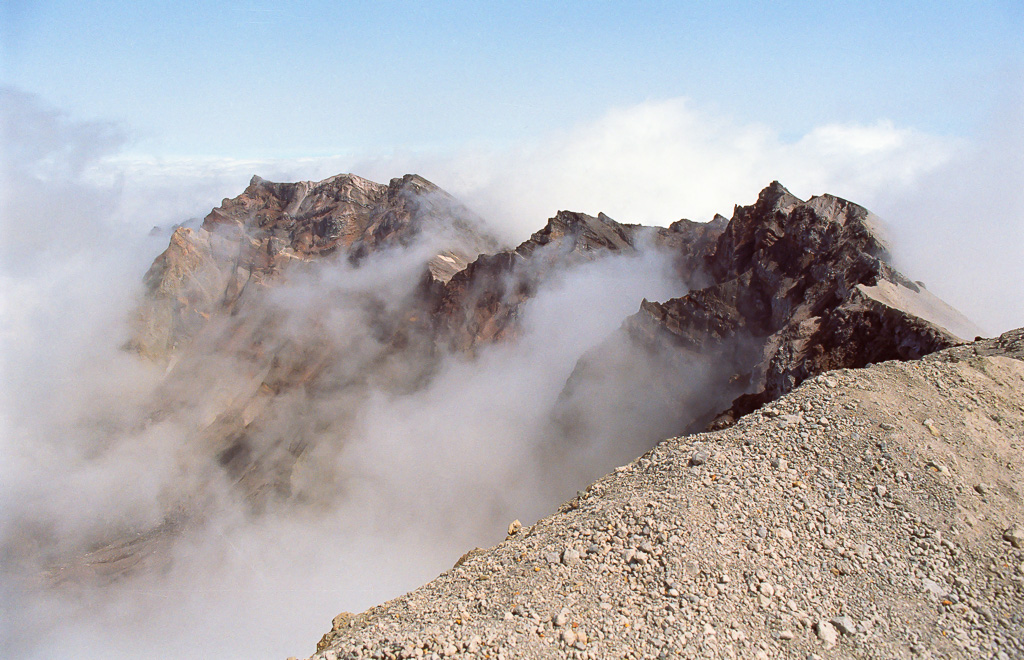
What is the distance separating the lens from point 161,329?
2702 inches

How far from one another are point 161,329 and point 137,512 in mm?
25455

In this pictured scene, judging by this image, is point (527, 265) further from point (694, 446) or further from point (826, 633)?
point (826, 633)

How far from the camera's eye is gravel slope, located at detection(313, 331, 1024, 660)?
8.33 meters

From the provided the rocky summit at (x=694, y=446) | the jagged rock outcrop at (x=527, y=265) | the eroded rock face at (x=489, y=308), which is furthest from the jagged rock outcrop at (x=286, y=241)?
the jagged rock outcrop at (x=527, y=265)

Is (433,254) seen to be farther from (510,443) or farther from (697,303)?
(697,303)

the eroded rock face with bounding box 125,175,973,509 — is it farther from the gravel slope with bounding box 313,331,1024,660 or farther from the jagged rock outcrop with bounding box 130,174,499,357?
the gravel slope with bounding box 313,331,1024,660

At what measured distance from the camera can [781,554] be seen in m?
9.35

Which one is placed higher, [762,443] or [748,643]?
[762,443]

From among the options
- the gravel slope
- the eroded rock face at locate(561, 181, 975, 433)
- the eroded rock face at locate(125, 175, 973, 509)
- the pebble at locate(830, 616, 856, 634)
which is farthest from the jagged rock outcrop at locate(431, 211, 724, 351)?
the pebble at locate(830, 616, 856, 634)

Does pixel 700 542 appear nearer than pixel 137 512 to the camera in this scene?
Yes

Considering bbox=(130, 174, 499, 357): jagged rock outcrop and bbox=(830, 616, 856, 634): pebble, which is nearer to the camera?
bbox=(830, 616, 856, 634): pebble

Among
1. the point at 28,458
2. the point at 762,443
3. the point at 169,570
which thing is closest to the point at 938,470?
the point at 762,443

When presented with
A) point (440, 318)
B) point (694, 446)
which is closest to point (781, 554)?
point (694, 446)

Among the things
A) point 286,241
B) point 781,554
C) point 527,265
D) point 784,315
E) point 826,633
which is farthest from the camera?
point 286,241
